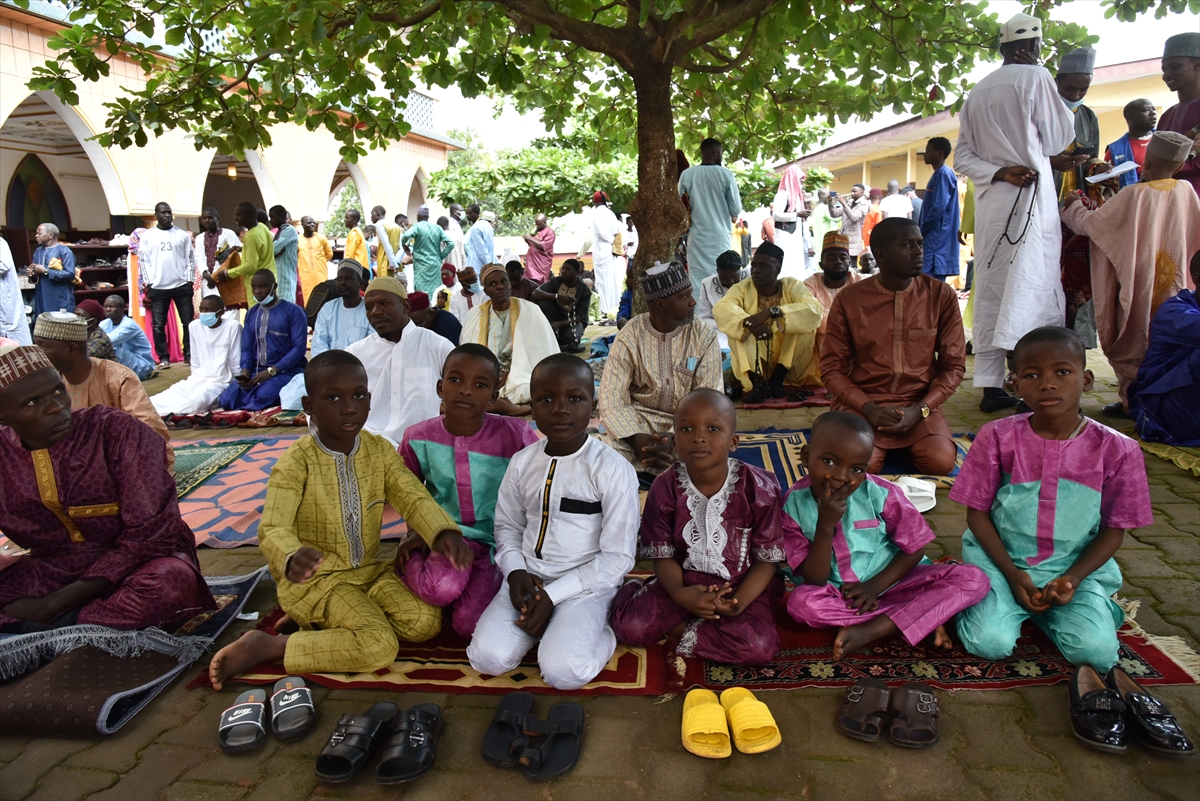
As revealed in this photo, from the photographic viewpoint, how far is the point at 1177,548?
3238 millimetres

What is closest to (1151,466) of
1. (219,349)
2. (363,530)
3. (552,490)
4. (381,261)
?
(552,490)

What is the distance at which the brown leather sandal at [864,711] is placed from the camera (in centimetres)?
215

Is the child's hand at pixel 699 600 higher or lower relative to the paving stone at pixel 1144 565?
higher

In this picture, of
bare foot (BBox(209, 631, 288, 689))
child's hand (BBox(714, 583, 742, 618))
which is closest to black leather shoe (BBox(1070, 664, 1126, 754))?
child's hand (BBox(714, 583, 742, 618))

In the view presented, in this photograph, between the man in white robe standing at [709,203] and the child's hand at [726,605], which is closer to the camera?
the child's hand at [726,605]

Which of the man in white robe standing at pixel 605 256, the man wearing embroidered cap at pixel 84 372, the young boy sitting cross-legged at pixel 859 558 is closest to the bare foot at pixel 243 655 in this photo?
the man wearing embroidered cap at pixel 84 372

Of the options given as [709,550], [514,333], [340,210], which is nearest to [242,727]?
[709,550]

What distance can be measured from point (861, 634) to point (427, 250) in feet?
32.8

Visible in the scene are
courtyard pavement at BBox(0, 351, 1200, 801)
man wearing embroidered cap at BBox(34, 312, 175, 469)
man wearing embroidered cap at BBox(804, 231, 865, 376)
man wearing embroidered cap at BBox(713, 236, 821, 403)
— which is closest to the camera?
courtyard pavement at BBox(0, 351, 1200, 801)

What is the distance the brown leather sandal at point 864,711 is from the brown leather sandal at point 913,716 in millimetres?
35

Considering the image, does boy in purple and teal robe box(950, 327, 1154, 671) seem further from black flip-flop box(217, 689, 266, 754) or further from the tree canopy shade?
the tree canopy shade

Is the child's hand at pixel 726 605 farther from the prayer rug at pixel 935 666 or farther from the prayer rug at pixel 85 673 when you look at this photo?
the prayer rug at pixel 85 673

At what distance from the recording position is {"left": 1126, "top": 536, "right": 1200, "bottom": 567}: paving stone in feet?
10.3

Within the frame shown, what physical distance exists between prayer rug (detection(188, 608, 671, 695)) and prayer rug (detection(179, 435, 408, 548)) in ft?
4.03
